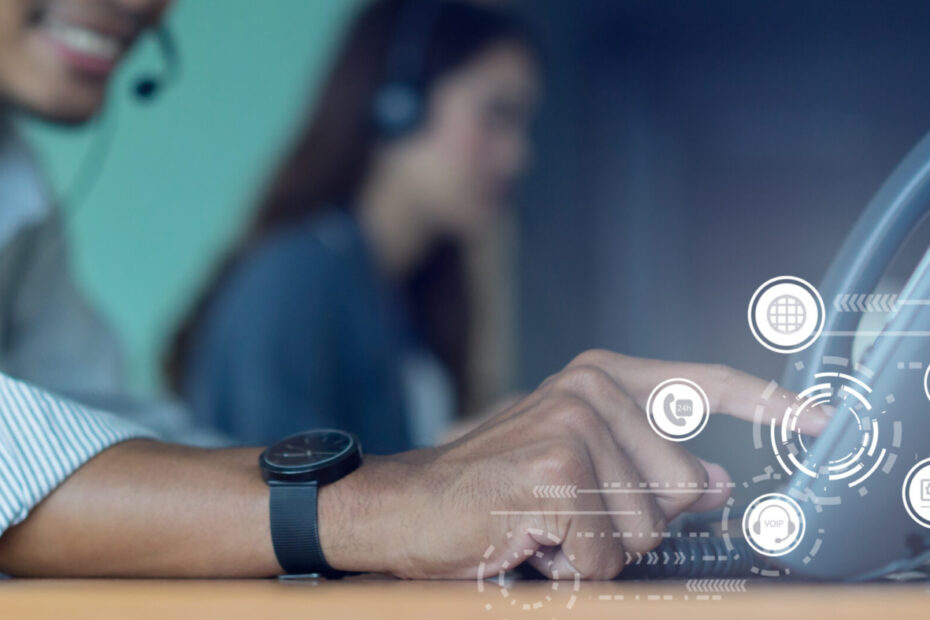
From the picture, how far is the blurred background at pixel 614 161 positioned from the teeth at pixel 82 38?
48 millimetres

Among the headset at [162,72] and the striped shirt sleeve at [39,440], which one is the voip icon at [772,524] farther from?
the headset at [162,72]

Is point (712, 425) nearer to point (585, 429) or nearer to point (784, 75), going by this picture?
point (585, 429)

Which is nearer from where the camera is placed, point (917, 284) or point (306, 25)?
point (917, 284)

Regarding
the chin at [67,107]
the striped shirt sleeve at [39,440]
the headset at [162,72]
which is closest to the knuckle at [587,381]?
the striped shirt sleeve at [39,440]

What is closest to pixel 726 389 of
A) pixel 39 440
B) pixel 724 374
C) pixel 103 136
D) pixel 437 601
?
pixel 724 374

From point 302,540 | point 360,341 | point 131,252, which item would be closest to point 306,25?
point 131,252

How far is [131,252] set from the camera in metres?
1.38

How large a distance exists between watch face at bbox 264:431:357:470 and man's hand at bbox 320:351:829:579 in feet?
0.05

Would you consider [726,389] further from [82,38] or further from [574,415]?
[82,38]

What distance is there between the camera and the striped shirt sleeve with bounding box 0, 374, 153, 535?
0.44 meters

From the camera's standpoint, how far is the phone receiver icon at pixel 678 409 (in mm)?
410

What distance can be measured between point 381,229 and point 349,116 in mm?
220

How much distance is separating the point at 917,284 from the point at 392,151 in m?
1.25

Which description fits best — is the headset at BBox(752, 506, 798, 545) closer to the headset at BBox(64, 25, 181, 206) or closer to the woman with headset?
the woman with headset
